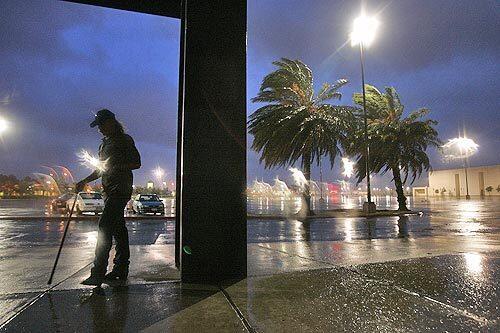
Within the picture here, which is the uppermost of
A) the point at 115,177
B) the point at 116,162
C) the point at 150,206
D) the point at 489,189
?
the point at 489,189

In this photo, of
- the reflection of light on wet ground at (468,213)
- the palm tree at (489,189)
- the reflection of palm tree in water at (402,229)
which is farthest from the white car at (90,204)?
the palm tree at (489,189)

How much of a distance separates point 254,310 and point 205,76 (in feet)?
7.88

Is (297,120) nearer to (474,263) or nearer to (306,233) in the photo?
(306,233)

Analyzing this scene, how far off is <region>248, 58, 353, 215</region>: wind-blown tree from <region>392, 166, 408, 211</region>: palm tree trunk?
6.85 meters

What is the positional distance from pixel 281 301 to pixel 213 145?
170 centimetres

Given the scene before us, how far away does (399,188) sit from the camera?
26031 mm

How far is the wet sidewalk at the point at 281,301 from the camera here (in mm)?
2496

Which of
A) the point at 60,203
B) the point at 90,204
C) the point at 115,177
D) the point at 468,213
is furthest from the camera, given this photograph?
the point at 60,203

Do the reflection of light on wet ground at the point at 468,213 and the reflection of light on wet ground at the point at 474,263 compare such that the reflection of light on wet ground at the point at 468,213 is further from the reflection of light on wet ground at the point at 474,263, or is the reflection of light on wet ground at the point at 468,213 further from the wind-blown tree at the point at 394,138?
the reflection of light on wet ground at the point at 474,263

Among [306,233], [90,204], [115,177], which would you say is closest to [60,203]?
[90,204]

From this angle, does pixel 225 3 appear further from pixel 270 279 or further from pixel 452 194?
pixel 452 194

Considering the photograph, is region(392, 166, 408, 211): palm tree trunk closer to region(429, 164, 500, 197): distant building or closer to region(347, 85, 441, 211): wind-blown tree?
region(347, 85, 441, 211): wind-blown tree

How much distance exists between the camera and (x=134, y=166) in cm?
393

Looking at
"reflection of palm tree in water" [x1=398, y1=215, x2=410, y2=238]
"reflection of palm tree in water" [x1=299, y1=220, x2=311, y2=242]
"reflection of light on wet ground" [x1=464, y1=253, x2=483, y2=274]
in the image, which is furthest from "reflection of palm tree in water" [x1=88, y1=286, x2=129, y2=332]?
"reflection of palm tree in water" [x1=398, y1=215, x2=410, y2=238]
